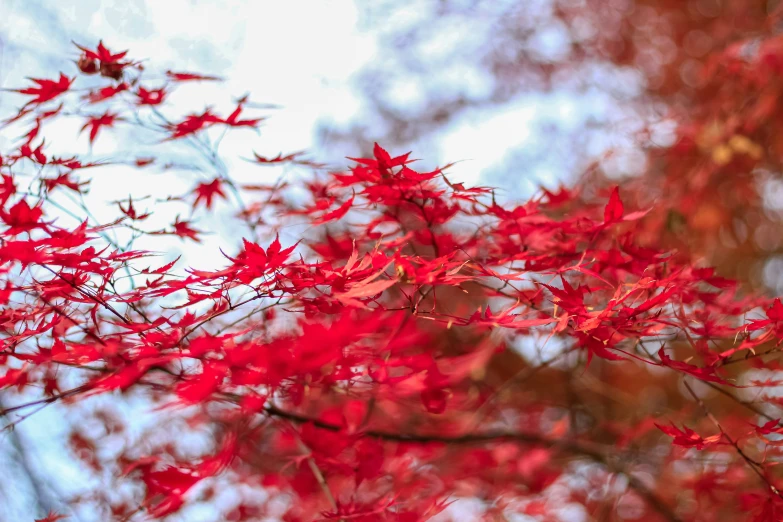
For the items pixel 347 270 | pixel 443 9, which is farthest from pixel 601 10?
pixel 347 270

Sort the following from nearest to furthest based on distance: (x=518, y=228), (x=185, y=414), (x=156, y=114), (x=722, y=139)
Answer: (x=518, y=228) < (x=156, y=114) < (x=185, y=414) < (x=722, y=139)

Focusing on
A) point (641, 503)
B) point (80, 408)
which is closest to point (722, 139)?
point (641, 503)

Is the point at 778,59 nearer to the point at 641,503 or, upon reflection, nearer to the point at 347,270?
the point at 641,503

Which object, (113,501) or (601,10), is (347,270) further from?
(601,10)

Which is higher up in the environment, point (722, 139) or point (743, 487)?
point (722, 139)

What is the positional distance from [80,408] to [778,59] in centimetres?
303

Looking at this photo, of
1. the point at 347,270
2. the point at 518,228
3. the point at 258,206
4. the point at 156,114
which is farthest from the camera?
the point at 258,206

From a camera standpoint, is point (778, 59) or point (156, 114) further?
point (778, 59)

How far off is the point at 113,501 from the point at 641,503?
2.03 metres

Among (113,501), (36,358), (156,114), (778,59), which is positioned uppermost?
(156,114)

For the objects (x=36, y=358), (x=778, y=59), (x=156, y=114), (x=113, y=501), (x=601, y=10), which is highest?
(x=601, y=10)

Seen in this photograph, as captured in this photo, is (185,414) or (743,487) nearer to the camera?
(743,487)

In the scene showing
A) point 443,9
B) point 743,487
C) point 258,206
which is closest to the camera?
point 258,206

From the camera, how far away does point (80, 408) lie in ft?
8.04
